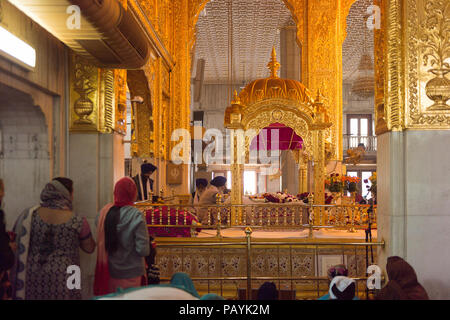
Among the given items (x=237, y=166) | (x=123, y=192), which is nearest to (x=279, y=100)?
(x=237, y=166)

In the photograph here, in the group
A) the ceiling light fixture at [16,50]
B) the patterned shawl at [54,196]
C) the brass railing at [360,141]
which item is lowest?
the patterned shawl at [54,196]

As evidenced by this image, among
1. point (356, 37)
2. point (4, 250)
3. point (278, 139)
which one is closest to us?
point (4, 250)

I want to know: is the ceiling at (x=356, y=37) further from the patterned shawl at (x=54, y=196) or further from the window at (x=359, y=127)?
the patterned shawl at (x=54, y=196)

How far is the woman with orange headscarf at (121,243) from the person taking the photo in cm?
340

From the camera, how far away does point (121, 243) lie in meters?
3.43

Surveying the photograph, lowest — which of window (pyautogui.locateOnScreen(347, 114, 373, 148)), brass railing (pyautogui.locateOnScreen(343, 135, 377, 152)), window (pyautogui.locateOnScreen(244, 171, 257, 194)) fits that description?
window (pyautogui.locateOnScreen(244, 171, 257, 194))

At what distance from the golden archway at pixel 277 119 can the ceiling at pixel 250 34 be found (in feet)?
19.2

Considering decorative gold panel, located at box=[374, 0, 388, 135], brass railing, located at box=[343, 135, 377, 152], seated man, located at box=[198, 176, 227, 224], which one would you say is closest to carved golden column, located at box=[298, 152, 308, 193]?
seated man, located at box=[198, 176, 227, 224]

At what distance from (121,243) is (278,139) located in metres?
8.02

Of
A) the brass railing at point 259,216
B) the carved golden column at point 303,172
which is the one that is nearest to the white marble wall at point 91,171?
the brass railing at point 259,216

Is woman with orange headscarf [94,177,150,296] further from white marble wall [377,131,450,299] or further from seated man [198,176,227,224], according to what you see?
seated man [198,176,227,224]

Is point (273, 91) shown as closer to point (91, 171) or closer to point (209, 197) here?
point (209, 197)

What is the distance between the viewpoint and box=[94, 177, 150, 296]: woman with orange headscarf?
11.2 feet

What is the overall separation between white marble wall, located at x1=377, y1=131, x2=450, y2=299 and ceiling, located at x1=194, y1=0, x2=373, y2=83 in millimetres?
9958
